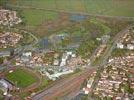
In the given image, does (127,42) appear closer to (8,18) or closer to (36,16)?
(36,16)

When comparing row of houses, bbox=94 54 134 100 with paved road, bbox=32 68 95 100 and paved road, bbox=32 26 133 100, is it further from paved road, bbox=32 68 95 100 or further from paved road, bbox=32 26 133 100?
paved road, bbox=32 68 95 100

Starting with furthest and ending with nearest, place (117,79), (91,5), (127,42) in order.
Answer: (91,5) → (127,42) → (117,79)

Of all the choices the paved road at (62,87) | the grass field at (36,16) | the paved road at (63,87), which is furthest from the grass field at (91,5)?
the paved road at (63,87)

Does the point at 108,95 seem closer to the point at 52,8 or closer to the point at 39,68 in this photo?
the point at 39,68

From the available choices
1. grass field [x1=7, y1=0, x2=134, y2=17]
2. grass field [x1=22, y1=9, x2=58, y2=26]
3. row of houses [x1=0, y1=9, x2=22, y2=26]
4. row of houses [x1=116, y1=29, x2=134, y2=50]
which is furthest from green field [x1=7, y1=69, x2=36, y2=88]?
grass field [x1=7, y1=0, x2=134, y2=17]

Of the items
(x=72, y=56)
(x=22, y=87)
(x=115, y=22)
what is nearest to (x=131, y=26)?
(x=115, y=22)

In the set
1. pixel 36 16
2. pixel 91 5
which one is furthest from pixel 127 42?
pixel 36 16
